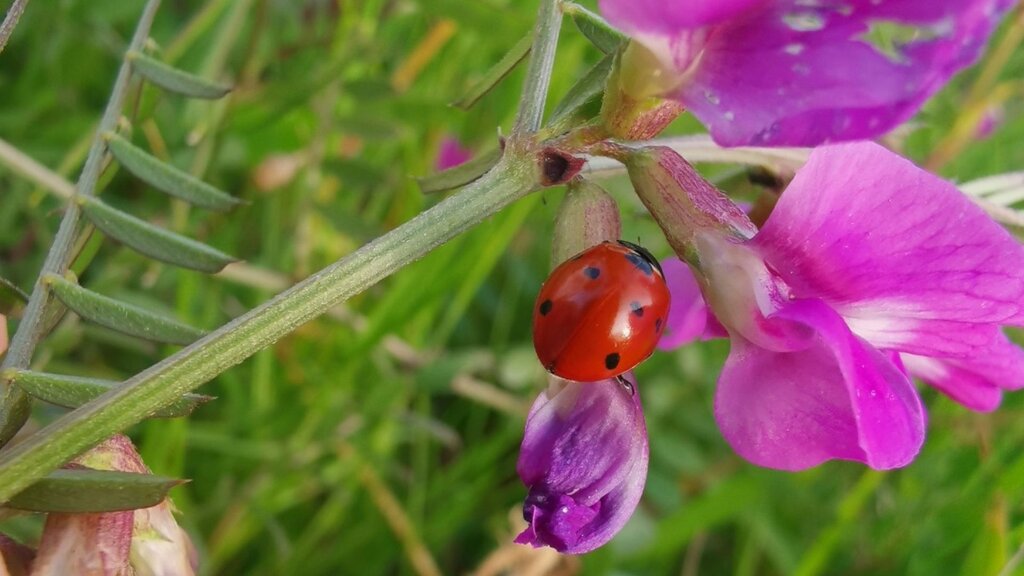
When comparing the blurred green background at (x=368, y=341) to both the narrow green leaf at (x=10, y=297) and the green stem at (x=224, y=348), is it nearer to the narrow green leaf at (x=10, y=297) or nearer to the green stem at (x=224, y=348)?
the narrow green leaf at (x=10, y=297)

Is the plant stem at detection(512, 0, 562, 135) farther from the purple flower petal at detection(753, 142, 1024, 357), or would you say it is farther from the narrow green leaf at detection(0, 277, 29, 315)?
the narrow green leaf at detection(0, 277, 29, 315)

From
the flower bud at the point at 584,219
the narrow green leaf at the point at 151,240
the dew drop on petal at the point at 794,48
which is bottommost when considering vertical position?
the flower bud at the point at 584,219

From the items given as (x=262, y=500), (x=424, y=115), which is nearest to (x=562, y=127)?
(x=424, y=115)

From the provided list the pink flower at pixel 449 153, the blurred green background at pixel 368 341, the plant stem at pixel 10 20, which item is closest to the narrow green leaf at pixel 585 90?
the plant stem at pixel 10 20

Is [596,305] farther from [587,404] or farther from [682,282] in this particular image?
[682,282]

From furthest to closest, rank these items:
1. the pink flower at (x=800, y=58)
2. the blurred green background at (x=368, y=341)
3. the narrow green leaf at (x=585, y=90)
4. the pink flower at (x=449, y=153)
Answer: the pink flower at (x=449, y=153), the blurred green background at (x=368, y=341), the narrow green leaf at (x=585, y=90), the pink flower at (x=800, y=58)

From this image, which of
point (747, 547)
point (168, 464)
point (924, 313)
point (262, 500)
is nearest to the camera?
point (924, 313)

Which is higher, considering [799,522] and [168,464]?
[168,464]
